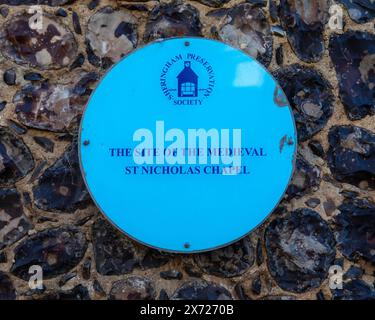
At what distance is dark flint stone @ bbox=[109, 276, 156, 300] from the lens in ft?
6.20

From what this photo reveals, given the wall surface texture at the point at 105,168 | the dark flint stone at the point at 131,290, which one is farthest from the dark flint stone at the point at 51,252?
the dark flint stone at the point at 131,290

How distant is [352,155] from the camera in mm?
1956

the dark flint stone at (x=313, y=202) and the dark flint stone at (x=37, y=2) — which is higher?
the dark flint stone at (x=37, y=2)

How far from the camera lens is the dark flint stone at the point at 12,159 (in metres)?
1.92

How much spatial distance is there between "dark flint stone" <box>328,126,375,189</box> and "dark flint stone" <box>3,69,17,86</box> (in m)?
0.98

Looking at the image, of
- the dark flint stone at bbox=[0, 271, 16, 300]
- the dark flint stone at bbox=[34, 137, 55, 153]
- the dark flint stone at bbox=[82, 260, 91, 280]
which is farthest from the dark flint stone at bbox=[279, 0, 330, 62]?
the dark flint stone at bbox=[0, 271, 16, 300]

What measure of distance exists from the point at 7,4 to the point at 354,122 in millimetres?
1134

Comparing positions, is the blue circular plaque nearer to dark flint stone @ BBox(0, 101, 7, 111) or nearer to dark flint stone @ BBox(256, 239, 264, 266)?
dark flint stone @ BBox(256, 239, 264, 266)

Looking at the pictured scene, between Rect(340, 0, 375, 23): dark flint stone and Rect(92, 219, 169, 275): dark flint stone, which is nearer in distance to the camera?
Rect(92, 219, 169, 275): dark flint stone

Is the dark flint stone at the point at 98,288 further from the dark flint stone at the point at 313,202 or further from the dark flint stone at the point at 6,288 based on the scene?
the dark flint stone at the point at 313,202

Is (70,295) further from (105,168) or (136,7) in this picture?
(136,7)

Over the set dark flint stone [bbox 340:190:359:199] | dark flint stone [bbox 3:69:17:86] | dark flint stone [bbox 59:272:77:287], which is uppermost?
dark flint stone [bbox 3:69:17:86]

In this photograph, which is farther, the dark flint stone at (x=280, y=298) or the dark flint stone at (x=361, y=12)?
the dark flint stone at (x=361, y=12)

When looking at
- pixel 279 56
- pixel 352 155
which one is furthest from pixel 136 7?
pixel 352 155
